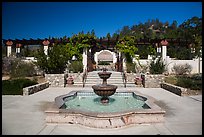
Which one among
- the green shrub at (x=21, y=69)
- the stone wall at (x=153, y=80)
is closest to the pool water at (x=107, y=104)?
the stone wall at (x=153, y=80)

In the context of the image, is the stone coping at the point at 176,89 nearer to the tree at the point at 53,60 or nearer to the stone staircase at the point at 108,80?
the stone staircase at the point at 108,80

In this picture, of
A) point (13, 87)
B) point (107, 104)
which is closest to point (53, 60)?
point (13, 87)

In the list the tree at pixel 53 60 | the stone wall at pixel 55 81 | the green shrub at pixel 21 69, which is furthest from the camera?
the green shrub at pixel 21 69

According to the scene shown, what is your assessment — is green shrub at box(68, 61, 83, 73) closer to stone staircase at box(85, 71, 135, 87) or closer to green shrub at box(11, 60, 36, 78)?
stone staircase at box(85, 71, 135, 87)

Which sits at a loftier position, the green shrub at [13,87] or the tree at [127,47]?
the tree at [127,47]

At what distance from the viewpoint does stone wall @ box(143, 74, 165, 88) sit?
16.1m

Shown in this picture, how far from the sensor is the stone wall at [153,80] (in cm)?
1611

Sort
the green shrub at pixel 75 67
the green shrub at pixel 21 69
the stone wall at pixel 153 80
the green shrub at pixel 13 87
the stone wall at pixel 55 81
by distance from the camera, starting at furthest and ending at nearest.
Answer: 1. the green shrub at pixel 75 67
2. the green shrub at pixel 21 69
3. the stone wall at pixel 55 81
4. the stone wall at pixel 153 80
5. the green shrub at pixel 13 87

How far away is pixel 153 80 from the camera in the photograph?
53.0 feet

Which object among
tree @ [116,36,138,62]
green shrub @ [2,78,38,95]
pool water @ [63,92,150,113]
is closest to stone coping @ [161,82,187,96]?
pool water @ [63,92,150,113]

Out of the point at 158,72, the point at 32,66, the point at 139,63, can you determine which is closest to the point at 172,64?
the point at 139,63

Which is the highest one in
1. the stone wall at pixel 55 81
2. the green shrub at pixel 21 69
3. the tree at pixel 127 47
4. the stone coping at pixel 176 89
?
the tree at pixel 127 47

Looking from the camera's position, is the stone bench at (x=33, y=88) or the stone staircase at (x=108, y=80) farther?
the stone staircase at (x=108, y=80)

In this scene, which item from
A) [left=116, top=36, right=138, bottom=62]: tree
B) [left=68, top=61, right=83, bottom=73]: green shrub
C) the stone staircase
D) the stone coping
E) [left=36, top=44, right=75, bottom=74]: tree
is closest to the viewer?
the stone coping
